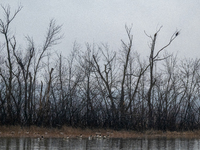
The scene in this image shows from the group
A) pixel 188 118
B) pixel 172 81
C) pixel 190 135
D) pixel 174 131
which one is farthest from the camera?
pixel 172 81

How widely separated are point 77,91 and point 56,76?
8.10 ft

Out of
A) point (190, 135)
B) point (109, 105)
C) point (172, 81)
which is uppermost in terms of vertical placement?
point (172, 81)

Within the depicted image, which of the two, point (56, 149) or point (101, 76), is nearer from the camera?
point (56, 149)

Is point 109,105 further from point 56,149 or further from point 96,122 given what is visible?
point 56,149

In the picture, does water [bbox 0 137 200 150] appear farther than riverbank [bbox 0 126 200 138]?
No

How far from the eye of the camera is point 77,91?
29.4 meters

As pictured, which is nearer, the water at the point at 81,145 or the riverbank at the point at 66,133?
the water at the point at 81,145

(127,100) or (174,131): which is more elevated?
(127,100)

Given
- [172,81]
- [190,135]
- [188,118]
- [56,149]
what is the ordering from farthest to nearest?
[172,81]
[188,118]
[190,135]
[56,149]

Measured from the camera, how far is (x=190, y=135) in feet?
81.9

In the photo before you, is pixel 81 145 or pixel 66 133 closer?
pixel 81 145

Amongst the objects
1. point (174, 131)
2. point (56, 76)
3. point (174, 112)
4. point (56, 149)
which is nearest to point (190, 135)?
point (174, 131)

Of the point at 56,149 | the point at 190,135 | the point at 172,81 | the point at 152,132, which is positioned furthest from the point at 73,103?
the point at 56,149

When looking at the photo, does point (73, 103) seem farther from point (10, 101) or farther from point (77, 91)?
point (10, 101)
